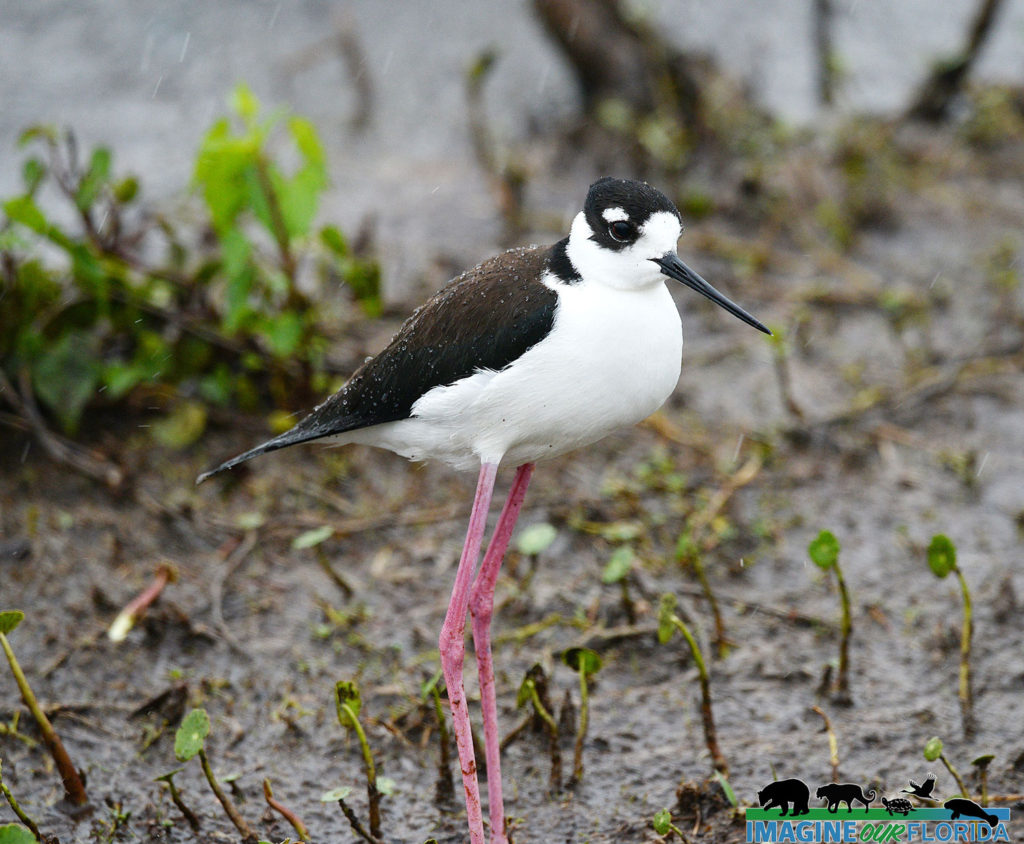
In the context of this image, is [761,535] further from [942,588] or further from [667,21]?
[667,21]

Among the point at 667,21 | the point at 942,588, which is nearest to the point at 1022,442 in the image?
the point at 942,588

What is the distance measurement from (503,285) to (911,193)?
444 cm

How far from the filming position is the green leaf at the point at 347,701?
2847mm

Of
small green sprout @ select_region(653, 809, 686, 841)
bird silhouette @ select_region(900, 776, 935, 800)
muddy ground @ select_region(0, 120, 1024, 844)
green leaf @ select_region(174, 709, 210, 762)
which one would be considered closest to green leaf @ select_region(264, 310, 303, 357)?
muddy ground @ select_region(0, 120, 1024, 844)

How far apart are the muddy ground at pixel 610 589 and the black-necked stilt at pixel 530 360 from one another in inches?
23.1

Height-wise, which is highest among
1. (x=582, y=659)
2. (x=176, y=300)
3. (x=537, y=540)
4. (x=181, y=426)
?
(x=176, y=300)

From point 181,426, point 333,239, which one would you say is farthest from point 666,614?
point 181,426

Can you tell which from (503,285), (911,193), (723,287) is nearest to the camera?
(503,285)

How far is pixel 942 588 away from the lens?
403cm

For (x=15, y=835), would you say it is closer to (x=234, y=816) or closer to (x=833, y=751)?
(x=234, y=816)

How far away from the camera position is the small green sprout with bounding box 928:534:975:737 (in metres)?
3.14

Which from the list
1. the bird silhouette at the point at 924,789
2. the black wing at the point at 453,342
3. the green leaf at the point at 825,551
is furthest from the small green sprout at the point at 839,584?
the black wing at the point at 453,342

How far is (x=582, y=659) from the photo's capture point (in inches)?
125

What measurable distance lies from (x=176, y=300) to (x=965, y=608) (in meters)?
3.22
